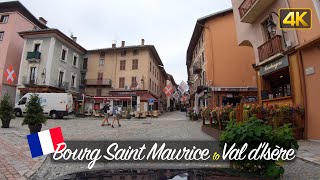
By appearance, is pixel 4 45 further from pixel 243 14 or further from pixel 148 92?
pixel 243 14

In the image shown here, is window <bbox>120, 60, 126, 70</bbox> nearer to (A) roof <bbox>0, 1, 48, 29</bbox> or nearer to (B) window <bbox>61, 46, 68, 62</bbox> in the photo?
(B) window <bbox>61, 46, 68, 62</bbox>

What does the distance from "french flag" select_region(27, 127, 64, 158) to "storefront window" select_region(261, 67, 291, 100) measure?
10.9 meters

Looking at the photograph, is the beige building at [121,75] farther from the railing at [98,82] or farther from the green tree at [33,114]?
the green tree at [33,114]

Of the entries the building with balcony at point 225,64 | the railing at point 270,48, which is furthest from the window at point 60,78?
the railing at point 270,48

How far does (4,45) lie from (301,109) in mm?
32333

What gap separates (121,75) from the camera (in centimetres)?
3294

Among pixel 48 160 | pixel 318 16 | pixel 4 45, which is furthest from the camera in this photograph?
pixel 4 45

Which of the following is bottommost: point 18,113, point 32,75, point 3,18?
point 18,113

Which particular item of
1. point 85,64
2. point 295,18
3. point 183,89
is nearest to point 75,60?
point 85,64

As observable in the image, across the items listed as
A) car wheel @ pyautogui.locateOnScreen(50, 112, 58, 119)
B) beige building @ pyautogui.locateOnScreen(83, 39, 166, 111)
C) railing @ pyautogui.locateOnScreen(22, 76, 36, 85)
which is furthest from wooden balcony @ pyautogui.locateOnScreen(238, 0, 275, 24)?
railing @ pyautogui.locateOnScreen(22, 76, 36, 85)

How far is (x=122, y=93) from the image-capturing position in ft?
104

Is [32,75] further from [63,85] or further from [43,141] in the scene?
[43,141]

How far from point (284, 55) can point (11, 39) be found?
31030 millimetres

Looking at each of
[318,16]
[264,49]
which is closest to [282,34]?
[264,49]
